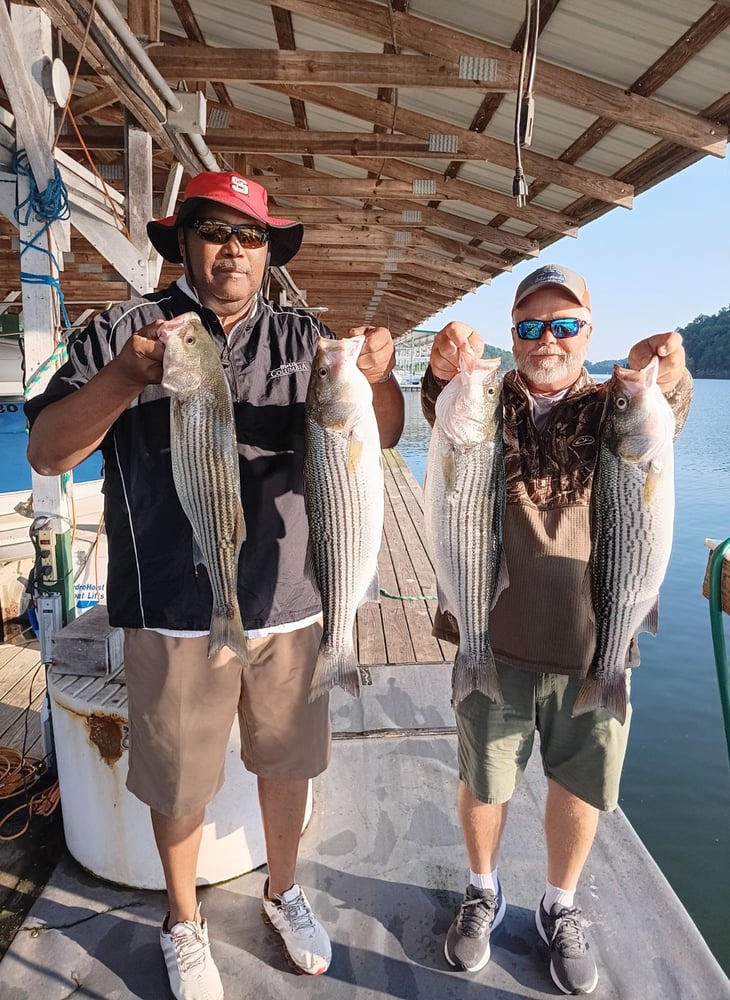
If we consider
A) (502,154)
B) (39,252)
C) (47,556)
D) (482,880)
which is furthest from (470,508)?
(502,154)

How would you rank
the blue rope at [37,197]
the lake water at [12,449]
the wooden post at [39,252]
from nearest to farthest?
the wooden post at [39,252]
the blue rope at [37,197]
the lake water at [12,449]

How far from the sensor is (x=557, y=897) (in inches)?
105

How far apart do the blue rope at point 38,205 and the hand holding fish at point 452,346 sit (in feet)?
6.78

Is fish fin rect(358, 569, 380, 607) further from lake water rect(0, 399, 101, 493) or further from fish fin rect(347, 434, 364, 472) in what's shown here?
lake water rect(0, 399, 101, 493)

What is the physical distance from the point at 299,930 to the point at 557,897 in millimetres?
1091

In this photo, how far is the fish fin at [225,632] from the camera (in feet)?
7.25

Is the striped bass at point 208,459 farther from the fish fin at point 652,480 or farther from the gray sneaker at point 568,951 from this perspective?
the gray sneaker at point 568,951

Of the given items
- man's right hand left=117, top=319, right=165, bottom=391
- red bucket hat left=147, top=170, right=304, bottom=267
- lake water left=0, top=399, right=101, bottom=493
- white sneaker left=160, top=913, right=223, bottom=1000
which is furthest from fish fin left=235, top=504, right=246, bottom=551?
lake water left=0, top=399, right=101, bottom=493

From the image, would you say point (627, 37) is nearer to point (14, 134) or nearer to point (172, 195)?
point (172, 195)

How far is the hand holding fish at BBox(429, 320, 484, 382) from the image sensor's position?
2211 millimetres

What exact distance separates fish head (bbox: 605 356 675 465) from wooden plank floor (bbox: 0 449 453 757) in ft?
7.96

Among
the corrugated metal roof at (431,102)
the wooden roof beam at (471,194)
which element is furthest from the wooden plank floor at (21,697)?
the wooden roof beam at (471,194)

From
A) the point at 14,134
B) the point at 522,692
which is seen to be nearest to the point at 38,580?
the point at 14,134

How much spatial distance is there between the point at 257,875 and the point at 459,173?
7.52 m
